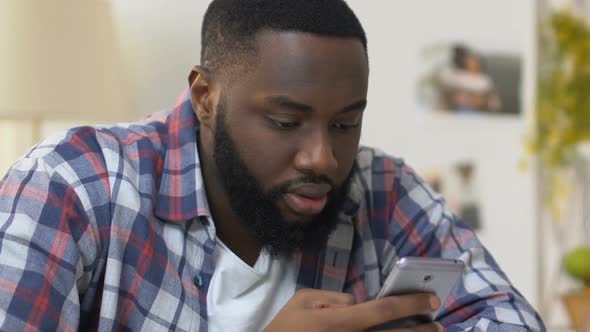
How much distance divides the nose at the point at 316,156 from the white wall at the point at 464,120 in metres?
1.16

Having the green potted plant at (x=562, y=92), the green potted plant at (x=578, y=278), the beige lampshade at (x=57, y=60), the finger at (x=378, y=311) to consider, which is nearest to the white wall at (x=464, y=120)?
the green potted plant at (x=578, y=278)

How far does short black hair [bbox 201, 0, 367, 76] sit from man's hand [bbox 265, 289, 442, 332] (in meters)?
0.38

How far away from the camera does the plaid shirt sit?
3.50ft

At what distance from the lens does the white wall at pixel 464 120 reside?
2359 mm

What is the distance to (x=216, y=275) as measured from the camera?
1.27 m

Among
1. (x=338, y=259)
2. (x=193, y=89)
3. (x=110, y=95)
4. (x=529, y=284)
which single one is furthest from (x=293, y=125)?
(x=529, y=284)

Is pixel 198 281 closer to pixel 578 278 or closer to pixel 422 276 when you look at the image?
pixel 422 276

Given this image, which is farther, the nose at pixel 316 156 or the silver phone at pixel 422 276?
the nose at pixel 316 156

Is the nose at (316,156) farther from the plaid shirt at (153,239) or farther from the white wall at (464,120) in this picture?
the white wall at (464,120)

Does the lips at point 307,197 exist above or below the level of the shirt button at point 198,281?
above

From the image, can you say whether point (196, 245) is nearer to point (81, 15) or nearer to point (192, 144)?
point (192, 144)

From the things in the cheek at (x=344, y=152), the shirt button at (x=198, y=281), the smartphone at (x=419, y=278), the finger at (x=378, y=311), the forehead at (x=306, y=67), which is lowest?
the shirt button at (x=198, y=281)

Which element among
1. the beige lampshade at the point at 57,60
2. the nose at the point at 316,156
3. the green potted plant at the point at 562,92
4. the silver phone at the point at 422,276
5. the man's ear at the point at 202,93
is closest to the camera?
the silver phone at the point at 422,276

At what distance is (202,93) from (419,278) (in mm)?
479
